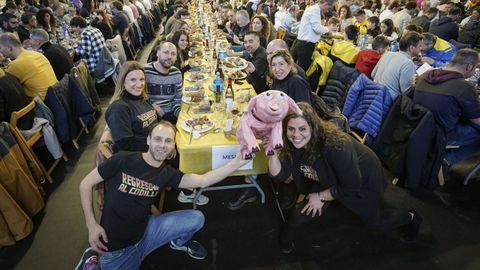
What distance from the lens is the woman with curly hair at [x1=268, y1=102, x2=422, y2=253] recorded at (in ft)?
5.70

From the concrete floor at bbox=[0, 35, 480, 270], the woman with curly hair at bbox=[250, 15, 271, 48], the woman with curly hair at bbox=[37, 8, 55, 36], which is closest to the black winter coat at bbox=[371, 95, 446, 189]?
the concrete floor at bbox=[0, 35, 480, 270]

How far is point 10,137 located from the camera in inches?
86.7

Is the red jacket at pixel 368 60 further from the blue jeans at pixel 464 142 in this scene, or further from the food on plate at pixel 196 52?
the food on plate at pixel 196 52

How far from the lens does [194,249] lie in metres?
2.09

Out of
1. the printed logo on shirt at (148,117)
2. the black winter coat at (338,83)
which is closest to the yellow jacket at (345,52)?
the black winter coat at (338,83)

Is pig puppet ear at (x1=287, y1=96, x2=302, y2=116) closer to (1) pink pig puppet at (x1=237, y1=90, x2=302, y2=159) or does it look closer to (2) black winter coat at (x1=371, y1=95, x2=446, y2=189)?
(1) pink pig puppet at (x1=237, y1=90, x2=302, y2=159)

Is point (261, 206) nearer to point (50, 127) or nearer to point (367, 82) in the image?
point (367, 82)

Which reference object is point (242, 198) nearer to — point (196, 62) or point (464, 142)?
point (196, 62)

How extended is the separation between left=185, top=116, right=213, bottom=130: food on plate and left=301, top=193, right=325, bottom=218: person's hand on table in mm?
879

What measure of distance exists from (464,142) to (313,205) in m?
1.76

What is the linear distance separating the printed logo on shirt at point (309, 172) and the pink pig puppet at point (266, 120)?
34 centimetres

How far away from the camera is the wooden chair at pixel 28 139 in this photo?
2283 mm

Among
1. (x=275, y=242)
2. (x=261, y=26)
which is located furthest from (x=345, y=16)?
(x=275, y=242)

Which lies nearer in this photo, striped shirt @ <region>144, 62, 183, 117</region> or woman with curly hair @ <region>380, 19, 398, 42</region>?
striped shirt @ <region>144, 62, 183, 117</region>
